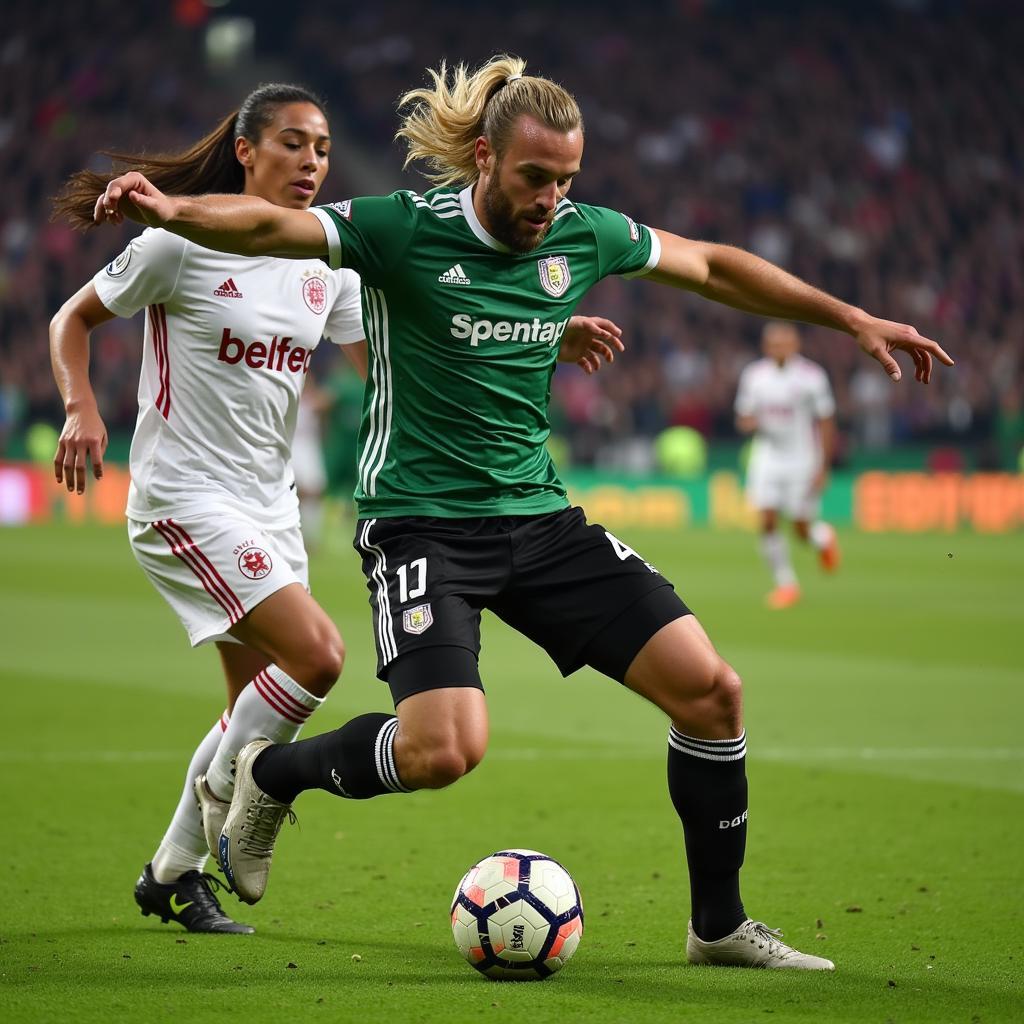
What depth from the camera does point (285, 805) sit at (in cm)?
468

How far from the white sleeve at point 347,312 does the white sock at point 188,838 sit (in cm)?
128

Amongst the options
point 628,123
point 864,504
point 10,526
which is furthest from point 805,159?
point 10,526

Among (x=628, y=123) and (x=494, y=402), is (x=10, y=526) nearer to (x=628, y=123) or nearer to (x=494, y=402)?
(x=628, y=123)

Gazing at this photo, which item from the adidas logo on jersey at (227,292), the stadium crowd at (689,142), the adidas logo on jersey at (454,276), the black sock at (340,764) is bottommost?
the black sock at (340,764)

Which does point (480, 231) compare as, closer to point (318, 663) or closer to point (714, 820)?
point (318, 663)

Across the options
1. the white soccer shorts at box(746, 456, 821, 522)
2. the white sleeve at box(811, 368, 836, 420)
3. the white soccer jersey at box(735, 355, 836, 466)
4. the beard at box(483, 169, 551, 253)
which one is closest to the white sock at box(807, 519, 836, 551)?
the white soccer shorts at box(746, 456, 821, 522)

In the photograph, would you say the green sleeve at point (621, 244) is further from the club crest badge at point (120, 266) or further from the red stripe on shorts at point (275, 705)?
the red stripe on shorts at point (275, 705)

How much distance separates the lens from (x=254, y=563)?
4875 millimetres

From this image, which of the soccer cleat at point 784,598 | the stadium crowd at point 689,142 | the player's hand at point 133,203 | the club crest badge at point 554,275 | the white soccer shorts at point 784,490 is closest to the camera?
the player's hand at point 133,203

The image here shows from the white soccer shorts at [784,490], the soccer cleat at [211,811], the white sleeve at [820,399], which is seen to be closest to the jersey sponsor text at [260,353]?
the soccer cleat at [211,811]

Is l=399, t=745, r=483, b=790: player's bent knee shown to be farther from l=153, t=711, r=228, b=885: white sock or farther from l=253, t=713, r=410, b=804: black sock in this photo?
l=153, t=711, r=228, b=885: white sock

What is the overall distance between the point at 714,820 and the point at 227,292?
2.09 meters

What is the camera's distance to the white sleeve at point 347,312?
5.44 metres

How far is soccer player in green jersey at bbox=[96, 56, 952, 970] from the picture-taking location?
4.33 metres
